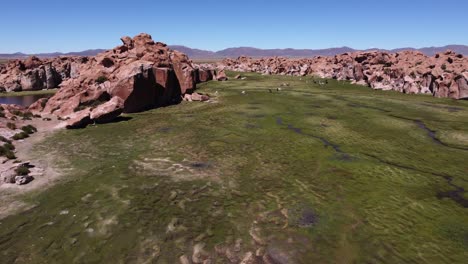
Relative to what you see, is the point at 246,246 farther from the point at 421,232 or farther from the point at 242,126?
the point at 242,126

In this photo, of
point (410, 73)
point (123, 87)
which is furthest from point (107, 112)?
point (410, 73)

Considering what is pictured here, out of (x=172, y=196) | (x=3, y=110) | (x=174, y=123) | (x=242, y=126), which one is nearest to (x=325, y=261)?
(x=172, y=196)

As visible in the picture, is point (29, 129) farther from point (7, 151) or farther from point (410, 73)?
point (410, 73)

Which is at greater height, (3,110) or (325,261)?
(3,110)

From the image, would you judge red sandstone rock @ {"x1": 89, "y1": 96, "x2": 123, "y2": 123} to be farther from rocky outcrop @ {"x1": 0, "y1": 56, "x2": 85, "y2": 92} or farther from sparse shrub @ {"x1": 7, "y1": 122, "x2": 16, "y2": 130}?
rocky outcrop @ {"x1": 0, "y1": 56, "x2": 85, "y2": 92}

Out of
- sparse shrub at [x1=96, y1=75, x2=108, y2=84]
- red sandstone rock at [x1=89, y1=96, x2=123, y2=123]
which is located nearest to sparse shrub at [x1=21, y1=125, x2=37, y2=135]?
red sandstone rock at [x1=89, y1=96, x2=123, y2=123]
